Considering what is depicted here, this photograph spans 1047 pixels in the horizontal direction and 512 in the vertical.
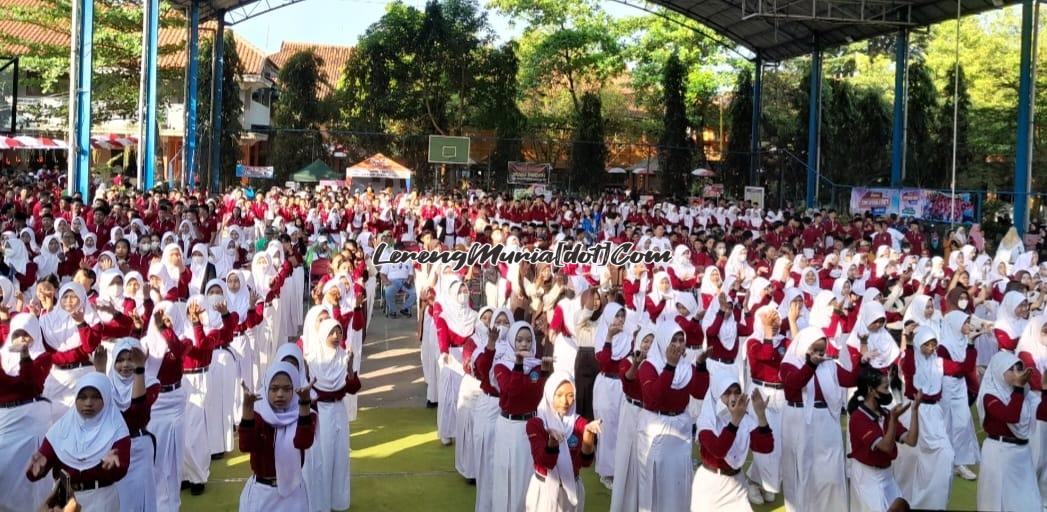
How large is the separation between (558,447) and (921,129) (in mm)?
30652

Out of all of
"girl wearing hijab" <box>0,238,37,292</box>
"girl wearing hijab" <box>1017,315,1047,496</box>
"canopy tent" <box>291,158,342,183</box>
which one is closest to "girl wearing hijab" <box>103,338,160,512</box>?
"girl wearing hijab" <box>0,238,37,292</box>

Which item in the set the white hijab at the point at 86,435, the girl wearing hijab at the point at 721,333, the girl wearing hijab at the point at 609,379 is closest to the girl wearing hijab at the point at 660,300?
the girl wearing hijab at the point at 721,333

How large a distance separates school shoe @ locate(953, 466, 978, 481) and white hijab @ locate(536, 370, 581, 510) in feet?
14.6

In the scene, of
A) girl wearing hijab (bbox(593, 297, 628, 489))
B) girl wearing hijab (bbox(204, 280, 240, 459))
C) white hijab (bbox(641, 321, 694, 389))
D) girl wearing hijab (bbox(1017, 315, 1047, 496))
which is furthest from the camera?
girl wearing hijab (bbox(204, 280, 240, 459))

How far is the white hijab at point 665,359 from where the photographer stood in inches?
231

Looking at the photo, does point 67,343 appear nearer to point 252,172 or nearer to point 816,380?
point 816,380

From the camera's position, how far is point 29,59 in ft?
90.3

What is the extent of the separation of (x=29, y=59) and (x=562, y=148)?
728 inches

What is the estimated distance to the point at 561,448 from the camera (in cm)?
511

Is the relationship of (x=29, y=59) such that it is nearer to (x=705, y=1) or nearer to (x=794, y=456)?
(x=705, y=1)

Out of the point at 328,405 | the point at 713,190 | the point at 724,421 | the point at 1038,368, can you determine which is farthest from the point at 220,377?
the point at 713,190

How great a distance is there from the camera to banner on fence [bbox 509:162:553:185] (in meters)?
31.5

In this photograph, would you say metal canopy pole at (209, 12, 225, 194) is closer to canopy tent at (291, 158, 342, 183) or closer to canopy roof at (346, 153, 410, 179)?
canopy tent at (291, 158, 342, 183)

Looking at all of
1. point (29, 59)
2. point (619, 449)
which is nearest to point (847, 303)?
point (619, 449)
